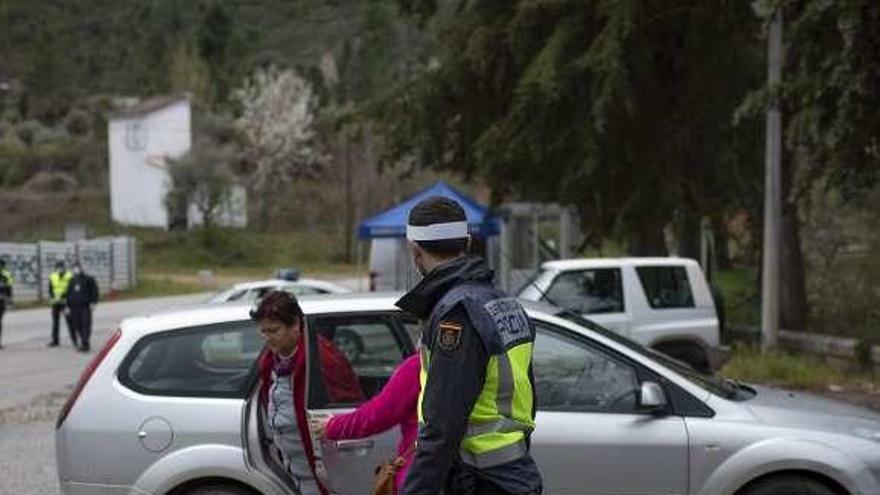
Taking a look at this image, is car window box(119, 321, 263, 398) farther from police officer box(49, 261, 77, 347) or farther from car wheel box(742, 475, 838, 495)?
police officer box(49, 261, 77, 347)

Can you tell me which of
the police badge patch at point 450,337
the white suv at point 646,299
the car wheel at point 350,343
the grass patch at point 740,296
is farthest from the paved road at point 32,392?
the grass patch at point 740,296

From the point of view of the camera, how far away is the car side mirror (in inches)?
221

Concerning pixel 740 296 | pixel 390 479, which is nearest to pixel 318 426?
pixel 390 479

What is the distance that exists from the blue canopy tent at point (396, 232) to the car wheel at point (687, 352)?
6605 mm

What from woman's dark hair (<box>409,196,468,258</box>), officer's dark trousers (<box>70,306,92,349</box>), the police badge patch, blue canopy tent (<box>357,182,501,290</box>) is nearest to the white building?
blue canopy tent (<box>357,182,501,290</box>)

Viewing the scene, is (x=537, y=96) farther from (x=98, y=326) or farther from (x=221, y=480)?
(x=98, y=326)

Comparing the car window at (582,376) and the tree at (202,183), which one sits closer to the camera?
the car window at (582,376)

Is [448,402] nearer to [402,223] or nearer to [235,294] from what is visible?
[235,294]

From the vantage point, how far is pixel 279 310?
490cm

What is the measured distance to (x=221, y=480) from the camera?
5.68m

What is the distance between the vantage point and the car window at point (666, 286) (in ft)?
44.9

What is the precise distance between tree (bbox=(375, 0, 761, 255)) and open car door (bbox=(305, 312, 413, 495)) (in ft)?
31.6

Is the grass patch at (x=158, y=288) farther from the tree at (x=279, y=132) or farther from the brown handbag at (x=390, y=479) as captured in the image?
the brown handbag at (x=390, y=479)

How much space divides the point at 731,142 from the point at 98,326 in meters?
16.5
